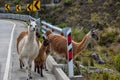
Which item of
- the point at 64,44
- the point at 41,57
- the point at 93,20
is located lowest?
the point at 93,20

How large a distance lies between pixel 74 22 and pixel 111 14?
3773 millimetres

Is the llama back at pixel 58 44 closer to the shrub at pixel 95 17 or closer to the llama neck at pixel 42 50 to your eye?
the llama neck at pixel 42 50

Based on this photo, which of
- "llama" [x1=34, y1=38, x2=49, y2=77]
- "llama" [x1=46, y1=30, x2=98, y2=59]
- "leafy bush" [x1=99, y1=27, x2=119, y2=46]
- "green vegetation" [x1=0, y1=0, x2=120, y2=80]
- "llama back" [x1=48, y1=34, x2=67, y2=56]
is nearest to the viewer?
"llama" [x1=46, y1=30, x2=98, y2=59]

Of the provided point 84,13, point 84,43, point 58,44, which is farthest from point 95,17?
point 84,43

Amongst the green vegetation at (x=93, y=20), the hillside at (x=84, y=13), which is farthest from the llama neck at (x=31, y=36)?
the hillside at (x=84, y=13)

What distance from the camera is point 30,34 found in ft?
37.8

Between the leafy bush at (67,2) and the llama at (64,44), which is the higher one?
the llama at (64,44)

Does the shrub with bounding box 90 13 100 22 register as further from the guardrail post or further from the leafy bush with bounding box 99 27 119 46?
the guardrail post

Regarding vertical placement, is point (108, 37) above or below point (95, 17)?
below

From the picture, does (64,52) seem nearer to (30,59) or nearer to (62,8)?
(30,59)

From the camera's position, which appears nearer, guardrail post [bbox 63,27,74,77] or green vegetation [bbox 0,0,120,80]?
guardrail post [bbox 63,27,74,77]

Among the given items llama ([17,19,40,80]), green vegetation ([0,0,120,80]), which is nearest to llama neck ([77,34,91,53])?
llama ([17,19,40,80])

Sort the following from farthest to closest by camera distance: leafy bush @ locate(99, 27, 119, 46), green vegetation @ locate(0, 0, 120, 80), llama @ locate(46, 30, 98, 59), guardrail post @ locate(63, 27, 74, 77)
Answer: leafy bush @ locate(99, 27, 119, 46)
green vegetation @ locate(0, 0, 120, 80)
llama @ locate(46, 30, 98, 59)
guardrail post @ locate(63, 27, 74, 77)

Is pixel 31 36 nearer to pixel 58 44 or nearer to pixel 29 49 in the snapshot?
pixel 29 49
